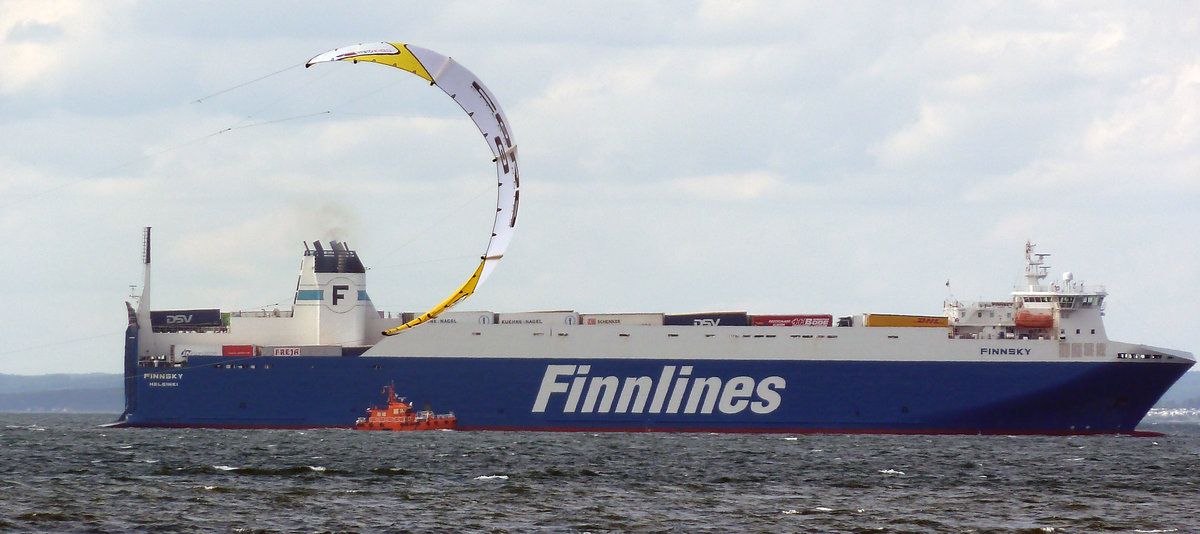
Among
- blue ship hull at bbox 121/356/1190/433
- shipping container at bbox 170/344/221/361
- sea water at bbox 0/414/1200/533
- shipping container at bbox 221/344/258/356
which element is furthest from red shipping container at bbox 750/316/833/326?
shipping container at bbox 170/344/221/361

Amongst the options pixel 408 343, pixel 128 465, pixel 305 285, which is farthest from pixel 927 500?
pixel 305 285

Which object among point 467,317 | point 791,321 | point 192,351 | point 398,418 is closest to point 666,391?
point 791,321

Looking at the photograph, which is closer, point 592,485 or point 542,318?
point 592,485

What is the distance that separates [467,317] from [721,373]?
883cm

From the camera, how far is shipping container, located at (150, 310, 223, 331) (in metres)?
55.3

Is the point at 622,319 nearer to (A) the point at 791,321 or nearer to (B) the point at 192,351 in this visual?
(A) the point at 791,321

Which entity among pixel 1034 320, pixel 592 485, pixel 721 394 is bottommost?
pixel 592 485

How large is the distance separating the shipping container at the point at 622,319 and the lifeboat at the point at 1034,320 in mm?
11923

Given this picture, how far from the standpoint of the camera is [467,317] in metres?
53.2

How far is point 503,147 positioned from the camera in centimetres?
4766

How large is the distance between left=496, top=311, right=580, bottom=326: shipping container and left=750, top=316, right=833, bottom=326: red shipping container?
6039 millimetres

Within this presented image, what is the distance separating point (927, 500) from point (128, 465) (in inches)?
736

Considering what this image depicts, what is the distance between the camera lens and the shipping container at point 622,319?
52.7m

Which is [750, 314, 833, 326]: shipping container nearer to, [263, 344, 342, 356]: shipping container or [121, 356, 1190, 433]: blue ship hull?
[121, 356, 1190, 433]: blue ship hull
